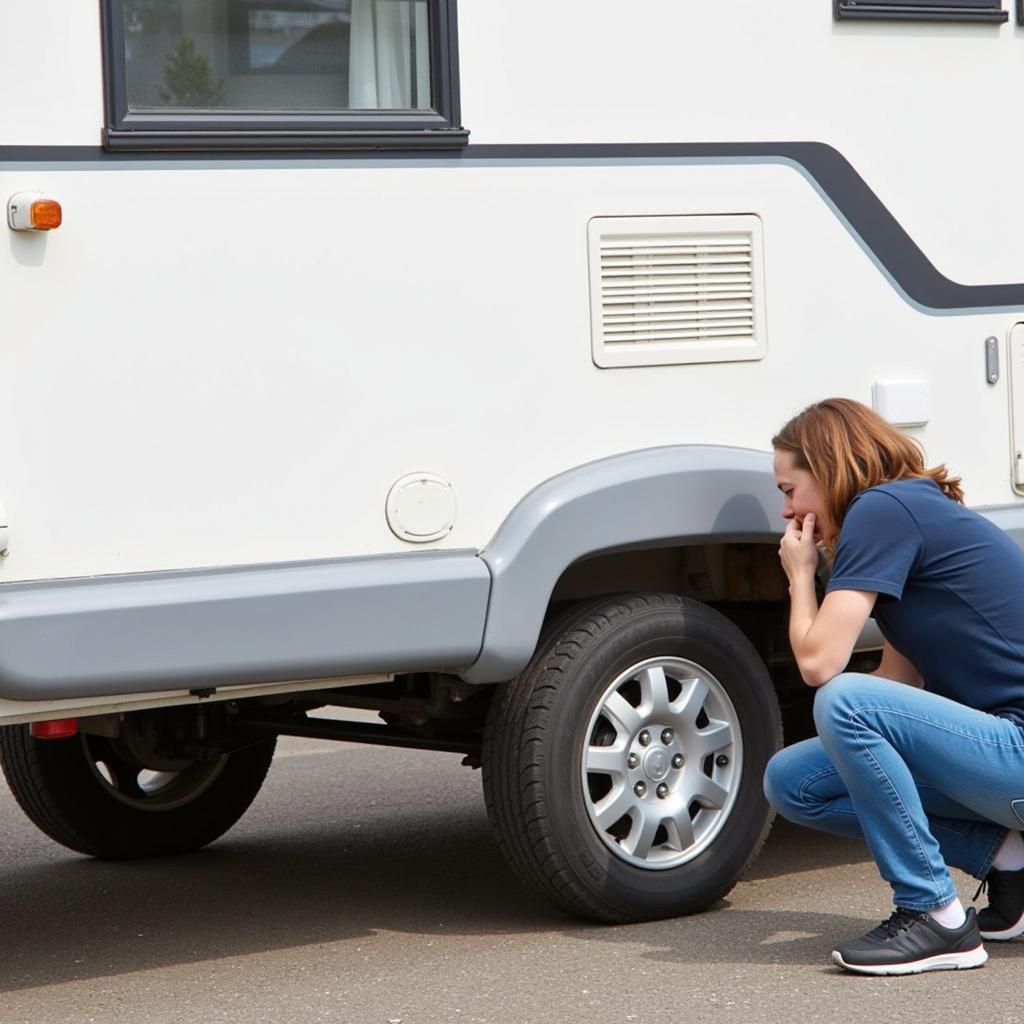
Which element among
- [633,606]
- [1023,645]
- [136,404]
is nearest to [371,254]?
[136,404]

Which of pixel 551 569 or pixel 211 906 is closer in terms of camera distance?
pixel 551 569

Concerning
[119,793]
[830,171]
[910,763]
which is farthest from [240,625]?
[830,171]

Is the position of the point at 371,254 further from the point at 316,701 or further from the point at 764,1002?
the point at 764,1002

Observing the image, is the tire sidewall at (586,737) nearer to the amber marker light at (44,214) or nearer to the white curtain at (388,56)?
the white curtain at (388,56)

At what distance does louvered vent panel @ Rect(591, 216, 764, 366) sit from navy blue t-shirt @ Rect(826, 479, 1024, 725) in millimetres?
655

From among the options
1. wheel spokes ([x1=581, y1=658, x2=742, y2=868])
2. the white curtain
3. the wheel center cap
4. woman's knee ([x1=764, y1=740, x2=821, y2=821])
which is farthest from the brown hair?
the white curtain

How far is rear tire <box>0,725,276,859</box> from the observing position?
5.57 meters

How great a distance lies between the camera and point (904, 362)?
16.4 feet

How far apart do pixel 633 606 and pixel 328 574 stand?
2.68 feet

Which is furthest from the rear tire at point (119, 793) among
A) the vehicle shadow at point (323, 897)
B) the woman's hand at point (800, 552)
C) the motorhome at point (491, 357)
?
the woman's hand at point (800, 552)

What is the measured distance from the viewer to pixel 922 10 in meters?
4.98

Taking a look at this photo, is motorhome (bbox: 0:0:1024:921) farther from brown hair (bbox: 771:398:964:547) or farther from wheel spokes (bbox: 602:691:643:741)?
brown hair (bbox: 771:398:964:547)

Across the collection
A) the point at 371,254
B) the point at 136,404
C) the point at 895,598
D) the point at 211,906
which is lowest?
the point at 211,906

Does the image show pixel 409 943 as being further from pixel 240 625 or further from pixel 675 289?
pixel 675 289
